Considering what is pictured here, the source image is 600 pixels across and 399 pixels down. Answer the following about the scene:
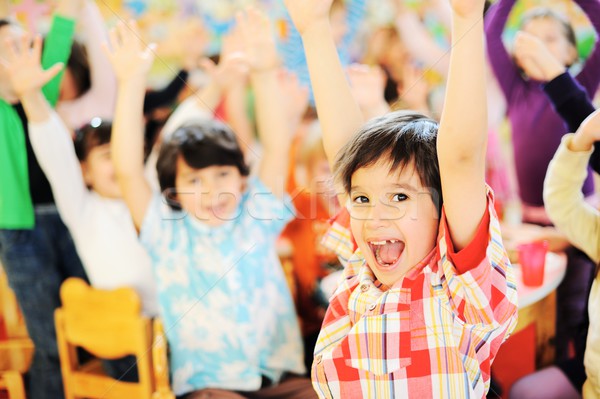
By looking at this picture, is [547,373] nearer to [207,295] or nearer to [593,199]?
[593,199]

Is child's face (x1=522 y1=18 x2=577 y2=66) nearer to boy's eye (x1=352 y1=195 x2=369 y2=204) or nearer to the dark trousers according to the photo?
boy's eye (x1=352 y1=195 x2=369 y2=204)

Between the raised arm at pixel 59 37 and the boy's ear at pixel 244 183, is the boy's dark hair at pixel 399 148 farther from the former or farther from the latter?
the raised arm at pixel 59 37

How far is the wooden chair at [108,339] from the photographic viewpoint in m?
1.06

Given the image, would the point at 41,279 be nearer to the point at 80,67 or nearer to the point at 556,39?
the point at 80,67

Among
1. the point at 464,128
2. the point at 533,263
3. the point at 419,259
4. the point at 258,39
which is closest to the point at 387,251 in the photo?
the point at 419,259

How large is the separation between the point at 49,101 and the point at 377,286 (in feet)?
2.73

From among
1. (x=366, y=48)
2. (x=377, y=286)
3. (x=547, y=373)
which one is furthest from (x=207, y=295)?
(x=366, y=48)

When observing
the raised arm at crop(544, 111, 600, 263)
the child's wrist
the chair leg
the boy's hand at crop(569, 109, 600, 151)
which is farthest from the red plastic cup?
the chair leg

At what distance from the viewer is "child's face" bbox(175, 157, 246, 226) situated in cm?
106

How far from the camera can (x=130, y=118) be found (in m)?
1.09

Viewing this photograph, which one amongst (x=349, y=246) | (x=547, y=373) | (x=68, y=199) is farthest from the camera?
(x=68, y=199)

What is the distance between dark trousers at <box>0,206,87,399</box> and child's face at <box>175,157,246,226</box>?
0.31m

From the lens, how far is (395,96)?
1405 millimetres

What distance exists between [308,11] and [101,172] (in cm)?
69
